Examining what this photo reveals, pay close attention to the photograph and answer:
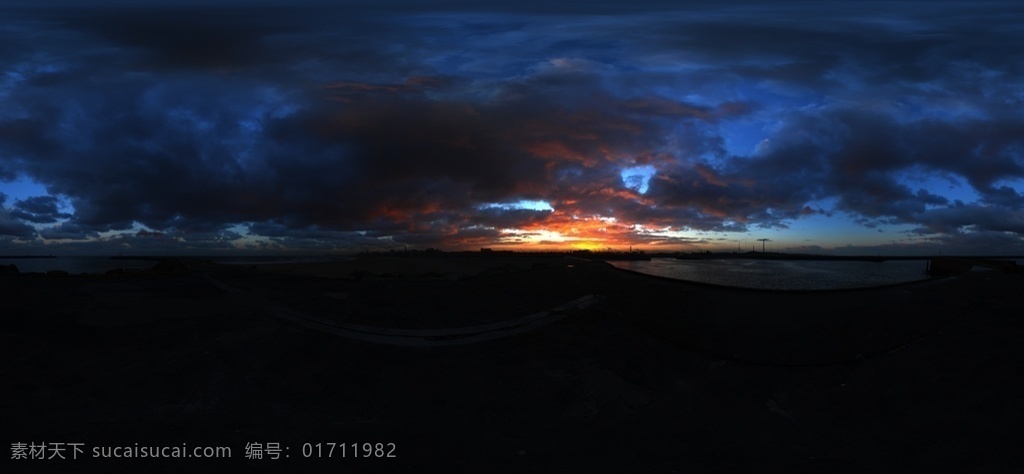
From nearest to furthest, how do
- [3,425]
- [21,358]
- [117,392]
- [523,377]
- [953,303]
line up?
[3,425], [117,392], [21,358], [523,377], [953,303]

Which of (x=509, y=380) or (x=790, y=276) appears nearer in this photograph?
(x=509, y=380)

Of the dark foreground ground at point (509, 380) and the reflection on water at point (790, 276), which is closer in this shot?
the dark foreground ground at point (509, 380)

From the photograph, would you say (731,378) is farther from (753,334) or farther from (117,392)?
(117,392)

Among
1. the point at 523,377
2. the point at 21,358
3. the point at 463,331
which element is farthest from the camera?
the point at 463,331

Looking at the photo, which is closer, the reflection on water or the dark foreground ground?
the dark foreground ground

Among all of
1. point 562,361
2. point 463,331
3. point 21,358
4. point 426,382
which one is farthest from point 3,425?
point 562,361

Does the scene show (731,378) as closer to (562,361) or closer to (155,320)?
(562,361)

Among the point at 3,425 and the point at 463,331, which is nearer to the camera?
the point at 3,425

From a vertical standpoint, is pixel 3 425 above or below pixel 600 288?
below
